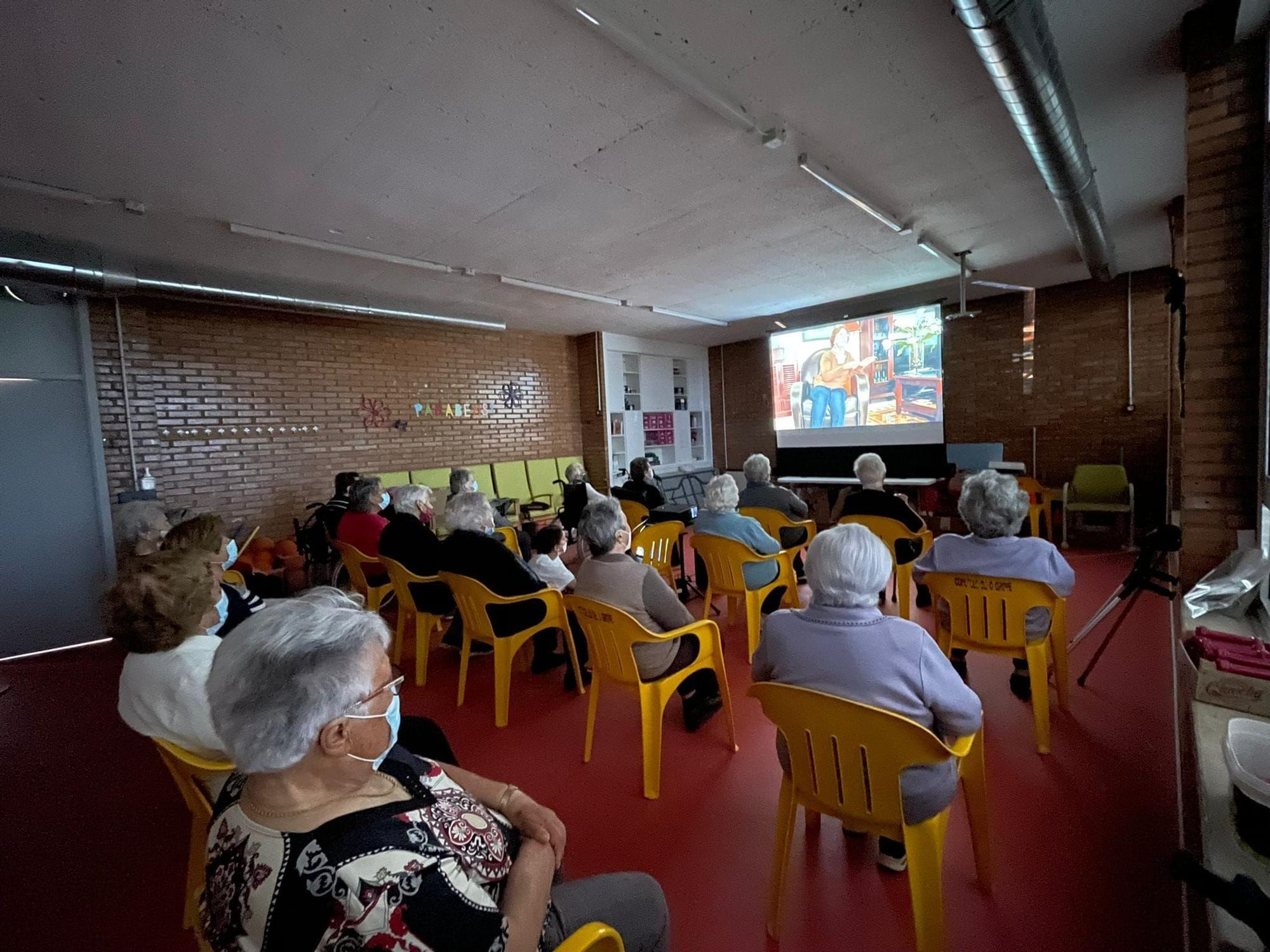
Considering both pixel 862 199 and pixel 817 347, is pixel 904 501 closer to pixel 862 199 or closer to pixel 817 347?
pixel 862 199

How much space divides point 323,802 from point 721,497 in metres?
2.82

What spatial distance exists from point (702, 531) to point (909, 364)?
540 centimetres

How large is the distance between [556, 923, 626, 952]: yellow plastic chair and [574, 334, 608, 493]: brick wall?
25.6ft

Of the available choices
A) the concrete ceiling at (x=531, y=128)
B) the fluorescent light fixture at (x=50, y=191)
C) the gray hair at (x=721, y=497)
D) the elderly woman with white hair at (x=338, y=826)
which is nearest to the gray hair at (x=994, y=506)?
the gray hair at (x=721, y=497)

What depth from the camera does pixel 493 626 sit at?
2.89 m

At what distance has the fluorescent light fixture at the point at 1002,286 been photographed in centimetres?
643

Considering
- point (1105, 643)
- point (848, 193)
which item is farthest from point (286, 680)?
point (848, 193)

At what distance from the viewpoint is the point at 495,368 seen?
7.88 metres

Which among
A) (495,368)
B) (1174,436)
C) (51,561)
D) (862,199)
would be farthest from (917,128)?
(51,561)

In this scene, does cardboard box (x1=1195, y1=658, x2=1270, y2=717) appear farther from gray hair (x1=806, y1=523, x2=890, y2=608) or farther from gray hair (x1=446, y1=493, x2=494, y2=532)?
gray hair (x1=446, y1=493, x2=494, y2=532)

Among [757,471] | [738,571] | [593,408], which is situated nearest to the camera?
[738,571]

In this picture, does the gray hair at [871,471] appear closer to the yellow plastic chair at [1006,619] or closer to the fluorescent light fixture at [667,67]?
the yellow plastic chair at [1006,619]

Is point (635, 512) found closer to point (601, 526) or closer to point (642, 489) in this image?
point (642, 489)

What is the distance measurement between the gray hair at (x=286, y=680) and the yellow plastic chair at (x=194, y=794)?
896 millimetres
